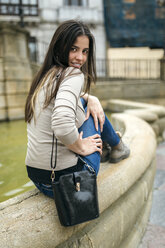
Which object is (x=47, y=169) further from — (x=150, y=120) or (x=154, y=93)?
(x=154, y=93)

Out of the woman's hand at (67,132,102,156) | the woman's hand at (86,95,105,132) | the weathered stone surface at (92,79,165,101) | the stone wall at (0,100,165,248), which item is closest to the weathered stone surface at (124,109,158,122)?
the stone wall at (0,100,165,248)

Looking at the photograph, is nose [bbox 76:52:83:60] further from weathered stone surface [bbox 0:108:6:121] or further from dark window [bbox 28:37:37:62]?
dark window [bbox 28:37:37:62]

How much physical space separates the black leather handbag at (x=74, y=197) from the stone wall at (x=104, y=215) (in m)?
0.12

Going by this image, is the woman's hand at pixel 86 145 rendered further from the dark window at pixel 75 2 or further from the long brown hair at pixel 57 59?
the dark window at pixel 75 2

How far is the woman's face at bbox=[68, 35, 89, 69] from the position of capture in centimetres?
152

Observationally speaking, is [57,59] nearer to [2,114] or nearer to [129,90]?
[2,114]

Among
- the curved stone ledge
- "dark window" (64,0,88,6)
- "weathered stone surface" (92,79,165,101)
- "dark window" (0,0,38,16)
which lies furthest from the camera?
"dark window" (64,0,88,6)

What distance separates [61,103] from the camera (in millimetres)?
1283

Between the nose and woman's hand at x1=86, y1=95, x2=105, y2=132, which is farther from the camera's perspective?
woman's hand at x1=86, y1=95, x2=105, y2=132

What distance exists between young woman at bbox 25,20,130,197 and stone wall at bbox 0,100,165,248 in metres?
0.17

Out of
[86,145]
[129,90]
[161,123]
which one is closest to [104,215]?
[86,145]

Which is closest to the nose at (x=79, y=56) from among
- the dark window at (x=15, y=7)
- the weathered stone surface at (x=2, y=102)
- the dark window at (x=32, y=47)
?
the weathered stone surface at (x=2, y=102)

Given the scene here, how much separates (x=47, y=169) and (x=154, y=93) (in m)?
8.61

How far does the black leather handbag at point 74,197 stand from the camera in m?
1.25
